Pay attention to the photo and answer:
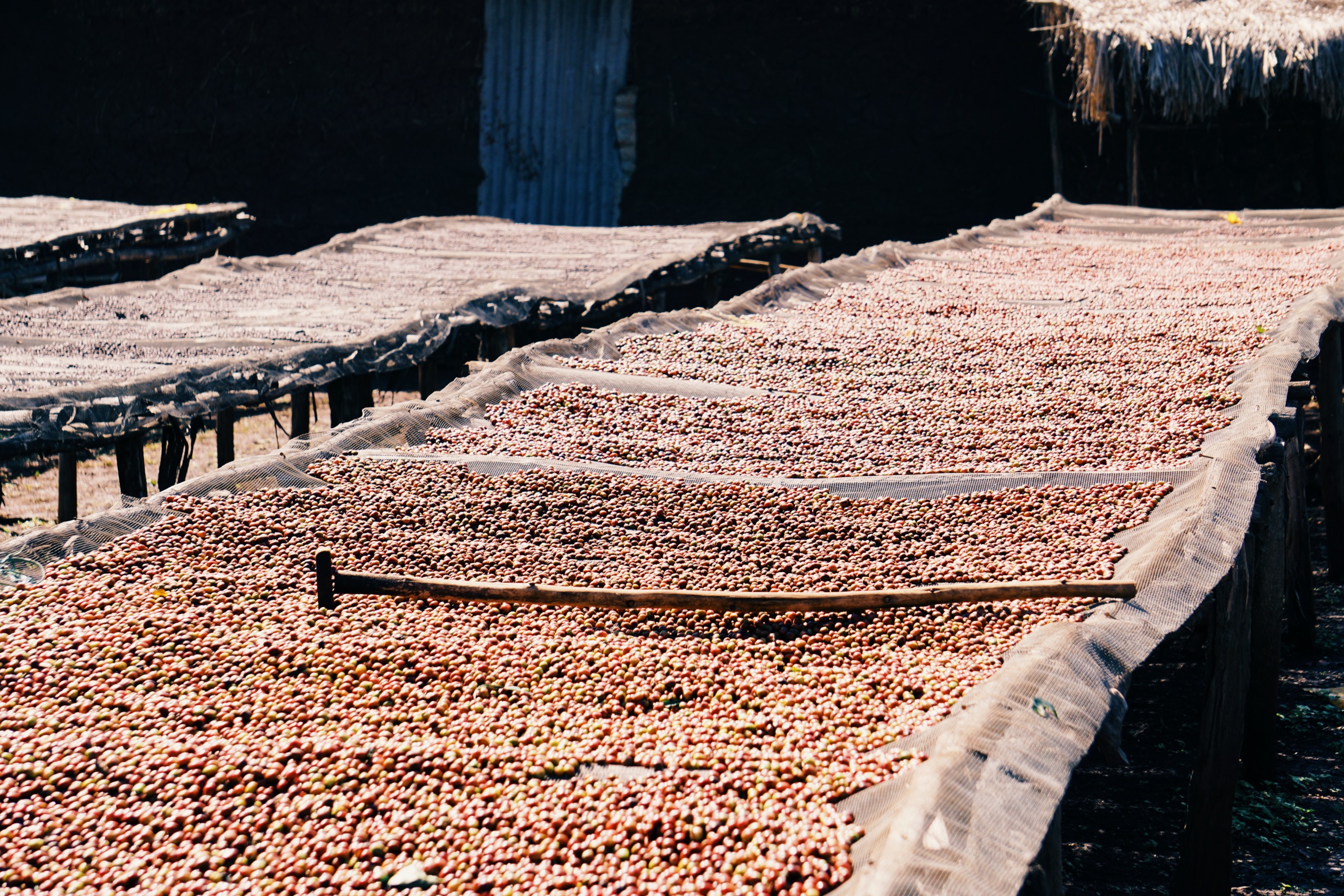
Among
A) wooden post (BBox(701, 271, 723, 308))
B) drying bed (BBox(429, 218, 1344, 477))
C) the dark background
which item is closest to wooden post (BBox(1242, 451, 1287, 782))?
drying bed (BBox(429, 218, 1344, 477))

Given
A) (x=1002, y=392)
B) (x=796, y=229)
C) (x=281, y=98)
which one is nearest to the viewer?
(x=1002, y=392)

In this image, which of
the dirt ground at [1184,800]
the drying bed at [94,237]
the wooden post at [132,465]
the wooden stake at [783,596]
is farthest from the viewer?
the drying bed at [94,237]

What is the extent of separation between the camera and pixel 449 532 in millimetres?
3475

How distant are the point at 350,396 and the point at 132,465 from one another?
4.49ft

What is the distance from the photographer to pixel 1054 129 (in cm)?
1091

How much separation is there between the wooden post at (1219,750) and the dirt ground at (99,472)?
4.57 metres

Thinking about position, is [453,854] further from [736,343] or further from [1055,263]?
[1055,263]

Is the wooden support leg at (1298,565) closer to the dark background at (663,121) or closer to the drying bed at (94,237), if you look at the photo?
the dark background at (663,121)

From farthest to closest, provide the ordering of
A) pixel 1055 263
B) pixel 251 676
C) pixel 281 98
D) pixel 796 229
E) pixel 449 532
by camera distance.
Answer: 1. pixel 281 98
2. pixel 796 229
3. pixel 1055 263
4. pixel 449 532
5. pixel 251 676

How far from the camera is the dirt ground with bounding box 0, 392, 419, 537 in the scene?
722 cm

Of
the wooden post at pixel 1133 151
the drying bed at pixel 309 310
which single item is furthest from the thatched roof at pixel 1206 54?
the drying bed at pixel 309 310

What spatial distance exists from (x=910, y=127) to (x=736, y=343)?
664 cm

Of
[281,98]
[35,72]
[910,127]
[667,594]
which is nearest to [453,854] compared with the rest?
[667,594]

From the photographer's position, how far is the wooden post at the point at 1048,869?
6.80 feet
